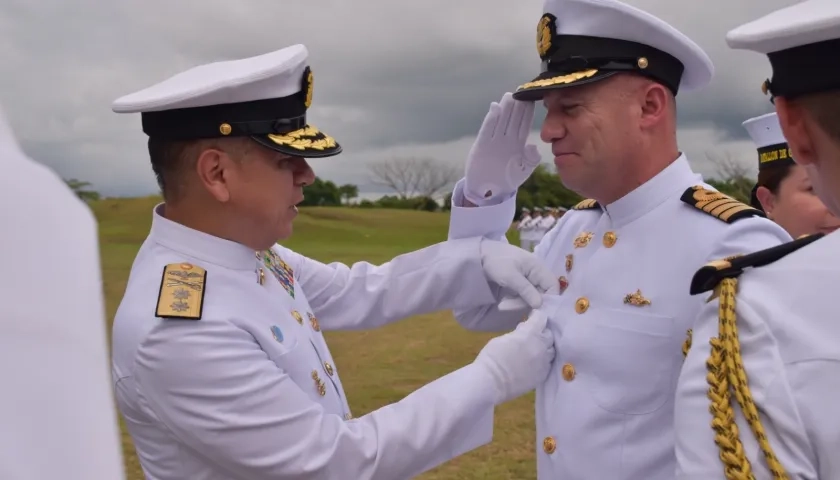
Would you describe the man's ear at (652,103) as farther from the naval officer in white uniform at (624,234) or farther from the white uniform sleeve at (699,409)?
the white uniform sleeve at (699,409)

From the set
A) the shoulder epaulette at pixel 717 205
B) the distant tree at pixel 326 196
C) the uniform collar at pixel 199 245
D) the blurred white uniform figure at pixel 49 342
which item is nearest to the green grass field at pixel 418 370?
the blurred white uniform figure at pixel 49 342

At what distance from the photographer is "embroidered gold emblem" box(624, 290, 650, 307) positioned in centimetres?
226

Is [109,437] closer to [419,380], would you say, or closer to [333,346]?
[419,380]

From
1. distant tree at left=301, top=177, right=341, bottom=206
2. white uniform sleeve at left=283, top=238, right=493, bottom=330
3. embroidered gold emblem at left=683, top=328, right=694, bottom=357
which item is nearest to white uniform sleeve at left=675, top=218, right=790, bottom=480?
embroidered gold emblem at left=683, top=328, right=694, bottom=357

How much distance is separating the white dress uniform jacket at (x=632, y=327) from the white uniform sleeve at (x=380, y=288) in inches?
25.2

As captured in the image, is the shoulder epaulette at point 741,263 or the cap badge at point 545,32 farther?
the cap badge at point 545,32

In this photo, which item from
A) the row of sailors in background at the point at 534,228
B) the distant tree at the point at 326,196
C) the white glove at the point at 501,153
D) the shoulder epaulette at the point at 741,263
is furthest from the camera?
the distant tree at the point at 326,196

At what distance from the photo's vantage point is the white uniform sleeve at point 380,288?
3051 mm

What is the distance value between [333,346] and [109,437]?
Answer: 9250 millimetres

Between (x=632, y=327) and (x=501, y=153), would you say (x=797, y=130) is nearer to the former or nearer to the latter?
(x=632, y=327)

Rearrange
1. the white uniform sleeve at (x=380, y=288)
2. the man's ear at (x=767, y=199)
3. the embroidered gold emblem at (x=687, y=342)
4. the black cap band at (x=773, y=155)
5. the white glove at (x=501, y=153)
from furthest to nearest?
1. the man's ear at (x=767, y=199)
2. the black cap band at (x=773, y=155)
3. the white uniform sleeve at (x=380, y=288)
4. the white glove at (x=501, y=153)
5. the embroidered gold emblem at (x=687, y=342)

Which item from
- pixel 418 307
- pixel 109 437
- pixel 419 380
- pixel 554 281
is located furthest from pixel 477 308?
pixel 419 380

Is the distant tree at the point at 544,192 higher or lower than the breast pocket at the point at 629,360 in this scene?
lower

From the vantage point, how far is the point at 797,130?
138cm
